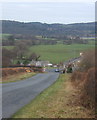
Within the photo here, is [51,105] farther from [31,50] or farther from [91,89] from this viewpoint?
[31,50]

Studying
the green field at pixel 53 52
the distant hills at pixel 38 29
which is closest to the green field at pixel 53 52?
the green field at pixel 53 52

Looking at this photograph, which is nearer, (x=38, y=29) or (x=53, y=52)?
(x=53, y=52)

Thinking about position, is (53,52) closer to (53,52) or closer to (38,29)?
(53,52)

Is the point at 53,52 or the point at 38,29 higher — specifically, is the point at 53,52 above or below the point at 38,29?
below

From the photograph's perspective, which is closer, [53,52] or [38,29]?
[53,52]

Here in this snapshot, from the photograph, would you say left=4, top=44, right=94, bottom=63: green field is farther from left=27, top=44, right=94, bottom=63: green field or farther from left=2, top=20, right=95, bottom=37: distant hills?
left=2, top=20, right=95, bottom=37: distant hills

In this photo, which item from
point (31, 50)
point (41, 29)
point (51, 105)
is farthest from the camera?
point (41, 29)

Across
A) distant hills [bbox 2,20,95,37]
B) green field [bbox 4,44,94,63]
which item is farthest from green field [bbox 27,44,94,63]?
distant hills [bbox 2,20,95,37]

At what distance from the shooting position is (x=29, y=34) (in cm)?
6906

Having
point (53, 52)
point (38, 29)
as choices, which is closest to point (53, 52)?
point (53, 52)

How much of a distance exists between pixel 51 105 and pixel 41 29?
6080 cm

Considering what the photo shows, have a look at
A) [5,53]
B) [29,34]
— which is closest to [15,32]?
[29,34]

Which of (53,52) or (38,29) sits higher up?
(38,29)

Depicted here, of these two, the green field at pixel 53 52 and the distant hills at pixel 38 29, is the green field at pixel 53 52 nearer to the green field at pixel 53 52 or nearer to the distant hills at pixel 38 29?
the green field at pixel 53 52
